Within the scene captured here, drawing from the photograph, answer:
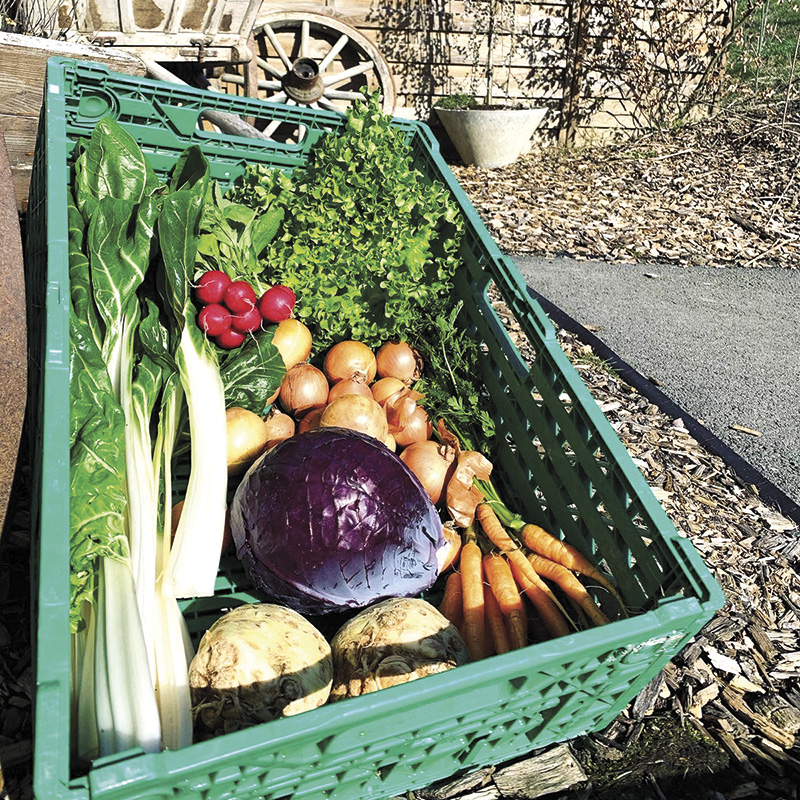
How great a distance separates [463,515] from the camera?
2.26 m

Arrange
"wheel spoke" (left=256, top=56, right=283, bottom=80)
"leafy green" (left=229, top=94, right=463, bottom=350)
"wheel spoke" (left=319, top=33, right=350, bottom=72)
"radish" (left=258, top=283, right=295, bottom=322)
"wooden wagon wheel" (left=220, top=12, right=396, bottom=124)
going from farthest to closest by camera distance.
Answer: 1. "wheel spoke" (left=319, top=33, right=350, bottom=72)
2. "wheel spoke" (left=256, top=56, right=283, bottom=80)
3. "wooden wagon wheel" (left=220, top=12, right=396, bottom=124)
4. "leafy green" (left=229, top=94, right=463, bottom=350)
5. "radish" (left=258, top=283, right=295, bottom=322)

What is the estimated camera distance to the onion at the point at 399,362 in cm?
268

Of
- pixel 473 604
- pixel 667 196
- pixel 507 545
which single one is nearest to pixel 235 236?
pixel 507 545

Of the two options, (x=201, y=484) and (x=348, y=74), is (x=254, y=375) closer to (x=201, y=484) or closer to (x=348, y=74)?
(x=201, y=484)

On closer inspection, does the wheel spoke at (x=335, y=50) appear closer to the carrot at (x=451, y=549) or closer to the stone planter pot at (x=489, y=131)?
the stone planter pot at (x=489, y=131)

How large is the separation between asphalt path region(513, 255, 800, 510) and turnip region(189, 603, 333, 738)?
78.2 inches

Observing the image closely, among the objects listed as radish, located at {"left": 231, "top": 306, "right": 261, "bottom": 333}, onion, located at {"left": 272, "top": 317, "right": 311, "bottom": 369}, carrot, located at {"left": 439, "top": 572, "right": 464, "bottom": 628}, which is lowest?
carrot, located at {"left": 439, "top": 572, "right": 464, "bottom": 628}

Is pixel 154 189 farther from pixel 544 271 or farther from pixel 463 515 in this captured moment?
pixel 544 271

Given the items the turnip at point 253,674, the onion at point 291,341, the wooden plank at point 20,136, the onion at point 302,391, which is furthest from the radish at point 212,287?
the wooden plank at point 20,136

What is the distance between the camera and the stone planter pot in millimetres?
6707

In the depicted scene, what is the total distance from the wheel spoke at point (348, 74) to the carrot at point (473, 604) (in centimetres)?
580

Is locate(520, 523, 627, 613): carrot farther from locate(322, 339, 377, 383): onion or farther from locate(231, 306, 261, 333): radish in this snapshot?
locate(231, 306, 261, 333): radish

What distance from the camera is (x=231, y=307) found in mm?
2453

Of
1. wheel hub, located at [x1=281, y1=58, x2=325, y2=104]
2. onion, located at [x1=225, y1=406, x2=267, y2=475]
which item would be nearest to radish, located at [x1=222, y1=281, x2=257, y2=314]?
onion, located at [x1=225, y1=406, x2=267, y2=475]
